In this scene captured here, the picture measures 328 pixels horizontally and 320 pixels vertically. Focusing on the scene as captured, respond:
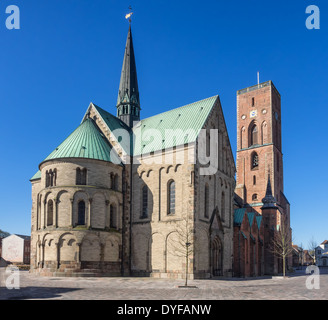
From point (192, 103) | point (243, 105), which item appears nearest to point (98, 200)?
point (192, 103)

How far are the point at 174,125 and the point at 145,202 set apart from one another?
395 inches

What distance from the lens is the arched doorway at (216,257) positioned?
4289 cm

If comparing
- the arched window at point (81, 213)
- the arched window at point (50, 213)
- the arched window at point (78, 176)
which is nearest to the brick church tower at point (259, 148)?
the arched window at point (81, 213)

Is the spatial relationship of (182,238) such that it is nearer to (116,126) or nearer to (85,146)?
(85,146)

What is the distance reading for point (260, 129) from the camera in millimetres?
74625

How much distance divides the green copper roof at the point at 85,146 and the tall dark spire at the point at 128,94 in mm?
9675

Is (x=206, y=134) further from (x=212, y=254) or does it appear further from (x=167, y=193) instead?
(x=212, y=254)

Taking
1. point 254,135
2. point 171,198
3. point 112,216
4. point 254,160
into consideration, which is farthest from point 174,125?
point 254,135

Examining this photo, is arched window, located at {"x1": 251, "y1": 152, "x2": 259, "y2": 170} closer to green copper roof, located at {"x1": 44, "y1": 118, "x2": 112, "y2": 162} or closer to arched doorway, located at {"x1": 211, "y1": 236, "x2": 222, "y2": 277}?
arched doorway, located at {"x1": 211, "y1": 236, "x2": 222, "y2": 277}

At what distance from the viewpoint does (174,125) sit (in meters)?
46.9

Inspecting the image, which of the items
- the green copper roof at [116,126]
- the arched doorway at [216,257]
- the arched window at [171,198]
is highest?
the green copper roof at [116,126]

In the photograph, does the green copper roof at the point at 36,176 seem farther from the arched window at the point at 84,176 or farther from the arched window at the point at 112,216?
the arched window at the point at 112,216

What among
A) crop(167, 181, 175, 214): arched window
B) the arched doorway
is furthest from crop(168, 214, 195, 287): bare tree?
the arched doorway

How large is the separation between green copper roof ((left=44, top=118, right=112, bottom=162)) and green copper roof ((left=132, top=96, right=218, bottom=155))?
14.9 feet
